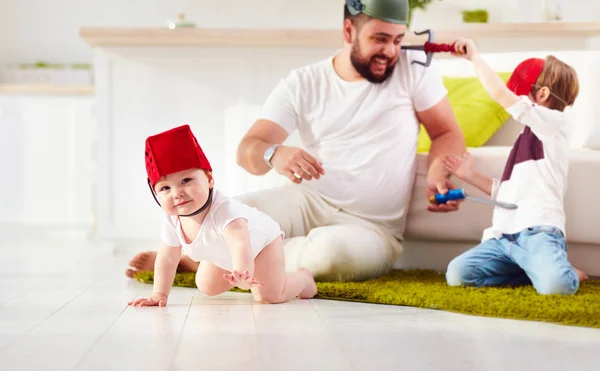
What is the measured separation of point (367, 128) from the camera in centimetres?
238

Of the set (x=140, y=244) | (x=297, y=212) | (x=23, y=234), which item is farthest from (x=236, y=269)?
(x=23, y=234)

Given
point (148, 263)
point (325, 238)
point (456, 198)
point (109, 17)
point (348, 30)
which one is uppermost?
point (109, 17)

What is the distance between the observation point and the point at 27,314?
5.66ft

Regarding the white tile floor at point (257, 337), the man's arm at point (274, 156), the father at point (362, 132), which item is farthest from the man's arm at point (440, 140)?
the white tile floor at point (257, 337)

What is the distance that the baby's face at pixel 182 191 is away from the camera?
170 cm

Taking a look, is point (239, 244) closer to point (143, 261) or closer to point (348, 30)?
point (143, 261)

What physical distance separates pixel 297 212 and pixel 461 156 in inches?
19.3

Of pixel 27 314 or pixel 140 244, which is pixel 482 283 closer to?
pixel 27 314

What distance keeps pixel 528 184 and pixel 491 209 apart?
0.27 metres

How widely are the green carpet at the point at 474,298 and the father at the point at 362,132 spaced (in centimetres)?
19

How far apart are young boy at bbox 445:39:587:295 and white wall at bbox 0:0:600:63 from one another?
120 inches

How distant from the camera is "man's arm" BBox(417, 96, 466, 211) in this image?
2.31 metres

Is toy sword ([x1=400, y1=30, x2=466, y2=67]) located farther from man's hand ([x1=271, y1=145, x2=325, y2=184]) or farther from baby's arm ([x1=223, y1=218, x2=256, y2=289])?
baby's arm ([x1=223, y1=218, x2=256, y2=289])

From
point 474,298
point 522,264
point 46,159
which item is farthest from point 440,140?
point 46,159
